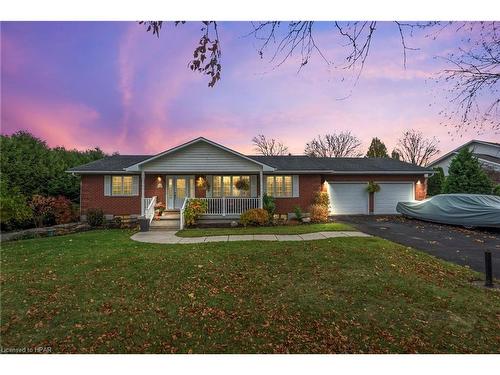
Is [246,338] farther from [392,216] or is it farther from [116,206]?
[392,216]

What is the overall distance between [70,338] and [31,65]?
25.8ft

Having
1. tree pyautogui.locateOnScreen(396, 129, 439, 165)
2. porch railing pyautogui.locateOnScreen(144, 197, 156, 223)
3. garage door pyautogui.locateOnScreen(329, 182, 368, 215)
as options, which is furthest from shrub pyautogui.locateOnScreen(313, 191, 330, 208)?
tree pyautogui.locateOnScreen(396, 129, 439, 165)

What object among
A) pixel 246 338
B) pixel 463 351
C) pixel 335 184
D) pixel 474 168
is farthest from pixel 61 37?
pixel 474 168

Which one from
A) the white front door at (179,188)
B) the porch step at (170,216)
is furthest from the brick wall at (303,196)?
the porch step at (170,216)

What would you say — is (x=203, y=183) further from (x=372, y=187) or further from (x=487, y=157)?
(x=487, y=157)

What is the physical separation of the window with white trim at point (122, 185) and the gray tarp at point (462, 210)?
17.1 meters

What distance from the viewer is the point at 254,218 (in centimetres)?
1306

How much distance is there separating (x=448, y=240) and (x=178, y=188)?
1362 cm

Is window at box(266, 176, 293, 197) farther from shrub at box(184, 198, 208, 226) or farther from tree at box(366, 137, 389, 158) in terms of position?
tree at box(366, 137, 389, 158)

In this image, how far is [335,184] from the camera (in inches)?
664

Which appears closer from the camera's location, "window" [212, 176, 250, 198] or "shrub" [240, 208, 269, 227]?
"shrub" [240, 208, 269, 227]

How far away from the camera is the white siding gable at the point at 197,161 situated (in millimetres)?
13617

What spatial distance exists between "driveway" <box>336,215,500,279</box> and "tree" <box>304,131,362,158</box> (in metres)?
32.2

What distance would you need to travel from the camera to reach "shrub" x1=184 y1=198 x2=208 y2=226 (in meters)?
13.1
